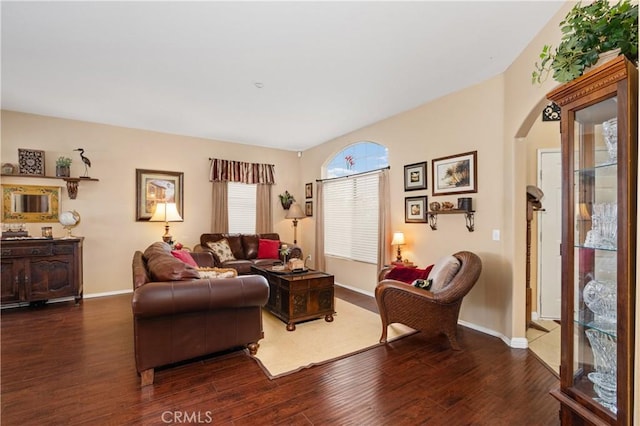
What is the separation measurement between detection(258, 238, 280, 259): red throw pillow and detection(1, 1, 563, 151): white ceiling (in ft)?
8.07

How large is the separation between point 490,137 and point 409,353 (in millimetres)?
2560

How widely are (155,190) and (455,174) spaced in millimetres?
5113

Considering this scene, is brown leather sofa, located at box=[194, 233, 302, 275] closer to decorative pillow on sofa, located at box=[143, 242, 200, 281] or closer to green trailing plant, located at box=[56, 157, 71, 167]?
green trailing plant, located at box=[56, 157, 71, 167]

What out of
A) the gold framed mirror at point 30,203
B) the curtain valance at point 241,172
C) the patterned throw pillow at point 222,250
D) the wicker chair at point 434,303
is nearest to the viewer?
the wicker chair at point 434,303

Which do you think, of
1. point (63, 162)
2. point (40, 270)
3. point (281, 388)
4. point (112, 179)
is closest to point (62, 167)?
point (63, 162)

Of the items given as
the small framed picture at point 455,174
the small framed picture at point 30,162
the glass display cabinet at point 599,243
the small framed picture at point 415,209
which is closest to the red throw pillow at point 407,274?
the small framed picture at point 415,209

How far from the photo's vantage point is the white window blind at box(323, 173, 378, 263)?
5051 millimetres

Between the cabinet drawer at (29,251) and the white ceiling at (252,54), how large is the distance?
2.06 meters

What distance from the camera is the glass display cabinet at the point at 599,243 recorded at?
3.87 feet

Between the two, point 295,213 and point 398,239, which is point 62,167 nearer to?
point 295,213

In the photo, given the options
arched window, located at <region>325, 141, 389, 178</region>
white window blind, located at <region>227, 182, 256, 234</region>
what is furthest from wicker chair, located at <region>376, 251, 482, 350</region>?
white window blind, located at <region>227, 182, 256, 234</region>

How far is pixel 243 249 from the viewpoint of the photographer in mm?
5715

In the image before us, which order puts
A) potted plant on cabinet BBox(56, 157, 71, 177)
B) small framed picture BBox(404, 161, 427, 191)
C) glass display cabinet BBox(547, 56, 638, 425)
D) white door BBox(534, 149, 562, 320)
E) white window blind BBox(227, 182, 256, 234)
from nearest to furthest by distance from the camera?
1. glass display cabinet BBox(547, 56, 638, 425)
2. white door BBox(534, 149, 562, 320)
3. small framed picture BBox(404, 161, 427, 191)
4. potted plant on cabinet BBox(56, 157, 71, 177)
5. white window blind BBox(227, 182, 256, 234)

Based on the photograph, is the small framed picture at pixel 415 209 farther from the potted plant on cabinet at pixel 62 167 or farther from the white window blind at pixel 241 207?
the potted plant on cabinet at pixel 62 167
